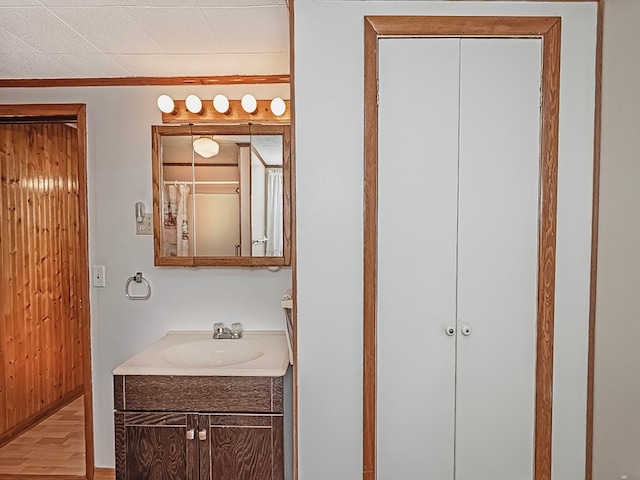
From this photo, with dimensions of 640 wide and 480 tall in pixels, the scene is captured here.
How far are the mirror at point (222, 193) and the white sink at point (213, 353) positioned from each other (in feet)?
1.43

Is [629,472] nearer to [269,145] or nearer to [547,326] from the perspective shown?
[547,326]

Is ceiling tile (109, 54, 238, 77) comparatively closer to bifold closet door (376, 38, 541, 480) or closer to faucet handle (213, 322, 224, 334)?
bifold closet door (376, 38, 541, 480)

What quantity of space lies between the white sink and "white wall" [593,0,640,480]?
1567mm

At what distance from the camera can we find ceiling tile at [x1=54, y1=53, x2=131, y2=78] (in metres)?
2.66

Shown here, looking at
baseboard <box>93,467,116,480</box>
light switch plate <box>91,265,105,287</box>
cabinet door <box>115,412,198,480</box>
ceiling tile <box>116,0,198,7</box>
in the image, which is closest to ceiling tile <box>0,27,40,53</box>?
ceiling tile <box>116,0,198,7</box>

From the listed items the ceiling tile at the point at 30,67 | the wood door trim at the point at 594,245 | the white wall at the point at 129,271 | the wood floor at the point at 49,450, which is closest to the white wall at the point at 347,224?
the wood door trim at the point at 594,245

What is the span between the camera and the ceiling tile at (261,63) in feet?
8.72

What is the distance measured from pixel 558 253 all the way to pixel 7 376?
3671mm

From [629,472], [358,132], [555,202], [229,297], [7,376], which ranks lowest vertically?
[7,376]

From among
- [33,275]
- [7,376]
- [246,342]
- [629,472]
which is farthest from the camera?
[33,275]

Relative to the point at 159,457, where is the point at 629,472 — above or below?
above

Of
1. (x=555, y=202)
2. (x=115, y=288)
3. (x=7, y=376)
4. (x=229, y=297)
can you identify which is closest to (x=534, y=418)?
(x=555, y=202)

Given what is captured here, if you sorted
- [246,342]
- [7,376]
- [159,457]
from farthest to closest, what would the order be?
1. [7,376]
2. [246,342]
3. [159,457]

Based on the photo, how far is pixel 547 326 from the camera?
197cm
